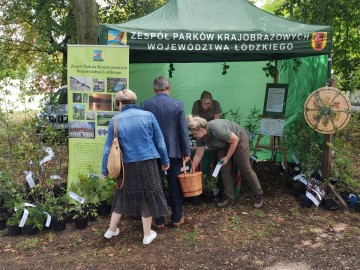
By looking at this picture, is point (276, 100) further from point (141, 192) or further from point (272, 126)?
point (141, 192)

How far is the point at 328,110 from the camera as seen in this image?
15.3ft

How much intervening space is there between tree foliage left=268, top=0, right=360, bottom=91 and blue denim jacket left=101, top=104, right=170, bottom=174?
6241 mm

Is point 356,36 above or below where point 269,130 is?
above

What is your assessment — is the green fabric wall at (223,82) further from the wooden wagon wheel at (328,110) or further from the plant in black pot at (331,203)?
the plant in black pot at (331,203)

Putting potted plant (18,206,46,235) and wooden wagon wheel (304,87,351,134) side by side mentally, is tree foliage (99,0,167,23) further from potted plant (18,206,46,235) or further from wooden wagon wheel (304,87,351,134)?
potted plant (18,206,46,235)

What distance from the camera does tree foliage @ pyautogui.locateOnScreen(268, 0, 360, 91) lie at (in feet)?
29.7

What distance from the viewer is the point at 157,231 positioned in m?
4.10

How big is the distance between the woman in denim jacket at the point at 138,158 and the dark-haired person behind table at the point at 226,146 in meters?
0.75

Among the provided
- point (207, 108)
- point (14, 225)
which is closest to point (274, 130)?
point (207, 108)

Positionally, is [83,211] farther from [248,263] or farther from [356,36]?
[356,36]

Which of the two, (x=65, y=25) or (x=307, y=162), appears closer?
(x=307, y=162)

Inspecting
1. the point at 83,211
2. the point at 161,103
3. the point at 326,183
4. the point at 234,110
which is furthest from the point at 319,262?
the point at 234,110

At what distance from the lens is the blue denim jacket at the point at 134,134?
3471 millimetres

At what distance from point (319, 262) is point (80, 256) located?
223 centimetres
